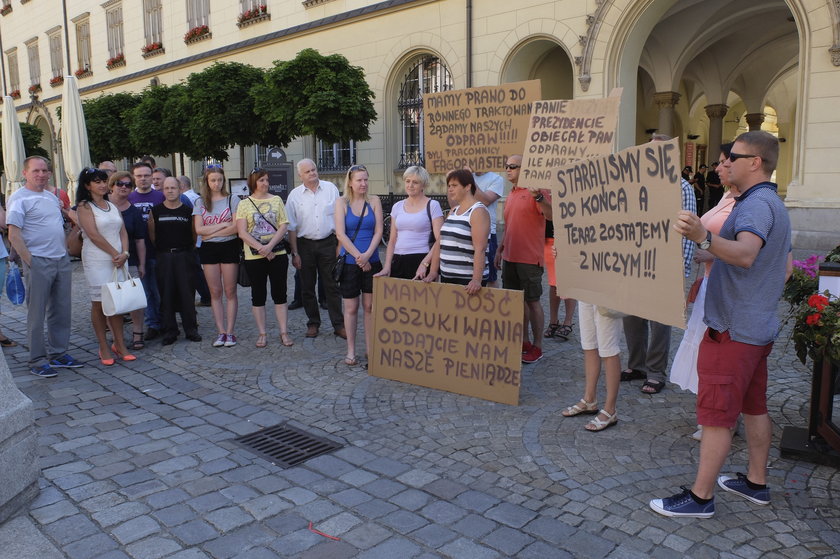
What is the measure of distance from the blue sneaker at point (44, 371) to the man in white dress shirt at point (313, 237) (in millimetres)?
2422

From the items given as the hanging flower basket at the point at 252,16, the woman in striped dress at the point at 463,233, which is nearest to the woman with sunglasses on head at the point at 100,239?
the woman in striped dress at the point at 463,233

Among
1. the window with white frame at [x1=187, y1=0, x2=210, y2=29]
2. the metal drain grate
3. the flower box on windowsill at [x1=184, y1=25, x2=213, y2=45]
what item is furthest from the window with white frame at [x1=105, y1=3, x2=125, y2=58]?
the metal drain grate

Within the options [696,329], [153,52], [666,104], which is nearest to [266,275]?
[696,329]

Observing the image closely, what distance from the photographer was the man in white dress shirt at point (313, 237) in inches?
273

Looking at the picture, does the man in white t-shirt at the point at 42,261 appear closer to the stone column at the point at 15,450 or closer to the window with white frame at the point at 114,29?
the stone column at the point at 15,450

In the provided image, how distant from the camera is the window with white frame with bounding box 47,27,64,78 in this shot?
3184 cm

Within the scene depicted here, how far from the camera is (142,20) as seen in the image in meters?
25.6

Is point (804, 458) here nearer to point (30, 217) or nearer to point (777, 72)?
point (30, 217)

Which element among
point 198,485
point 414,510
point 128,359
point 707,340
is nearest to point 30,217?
point 128,359

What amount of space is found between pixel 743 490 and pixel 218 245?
527cm

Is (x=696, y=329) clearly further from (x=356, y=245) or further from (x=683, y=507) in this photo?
(x=356, y=245)

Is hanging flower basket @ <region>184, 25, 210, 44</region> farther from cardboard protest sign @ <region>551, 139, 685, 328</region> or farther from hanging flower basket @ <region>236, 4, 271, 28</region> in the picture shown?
cardboard protest sign @ <region>551, 139, 685, 328</region>

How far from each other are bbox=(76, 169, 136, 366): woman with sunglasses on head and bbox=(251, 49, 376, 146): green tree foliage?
8.32 meters

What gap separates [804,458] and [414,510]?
2271 mm
